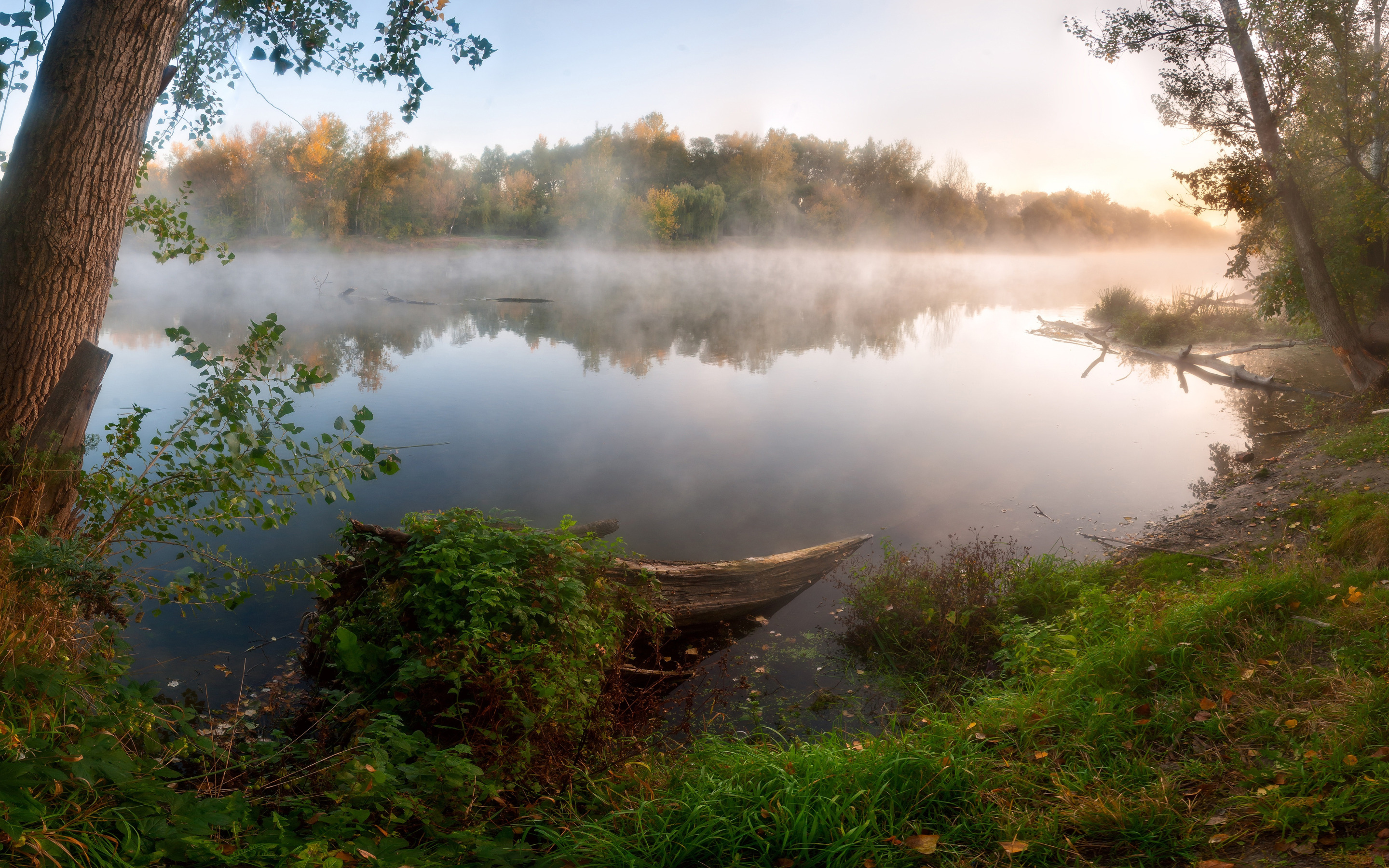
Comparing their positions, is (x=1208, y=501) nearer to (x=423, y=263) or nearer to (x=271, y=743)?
(x=271, y=743)

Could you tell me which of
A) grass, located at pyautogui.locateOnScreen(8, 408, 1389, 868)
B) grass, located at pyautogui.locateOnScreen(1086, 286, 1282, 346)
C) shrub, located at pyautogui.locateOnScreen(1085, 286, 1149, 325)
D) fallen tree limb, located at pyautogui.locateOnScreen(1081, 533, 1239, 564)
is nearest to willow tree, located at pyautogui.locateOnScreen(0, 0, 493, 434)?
grass, located at pyautogui.locateOnScreen(8, 408, 1389, 868)

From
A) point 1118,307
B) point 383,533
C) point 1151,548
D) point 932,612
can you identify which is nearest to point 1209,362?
point 1118,307

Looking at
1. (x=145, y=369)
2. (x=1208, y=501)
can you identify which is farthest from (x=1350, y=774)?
(x=145, y=369)

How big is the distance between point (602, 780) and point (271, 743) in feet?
4.93

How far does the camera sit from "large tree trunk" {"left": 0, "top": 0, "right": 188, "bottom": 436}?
11.7 ft

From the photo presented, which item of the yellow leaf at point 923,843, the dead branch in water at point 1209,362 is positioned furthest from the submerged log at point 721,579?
the dead branch in water at point 1209,362

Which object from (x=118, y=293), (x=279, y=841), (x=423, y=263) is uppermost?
(x=423, y=263)

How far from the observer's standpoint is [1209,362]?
17.6 metres

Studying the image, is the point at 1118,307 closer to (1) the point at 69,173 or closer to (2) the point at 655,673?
(2) the point at 655,673

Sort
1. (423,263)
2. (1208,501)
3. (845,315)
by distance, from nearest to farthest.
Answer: (1208,501)
(845,315)
(423,263)

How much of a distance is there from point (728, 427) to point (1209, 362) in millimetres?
13318

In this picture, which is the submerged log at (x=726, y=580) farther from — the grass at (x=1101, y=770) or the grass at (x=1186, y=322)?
the grass at (x=1186, y=322)

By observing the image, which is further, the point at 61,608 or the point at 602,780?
the point at 602,780

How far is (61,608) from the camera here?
9.85 feet
